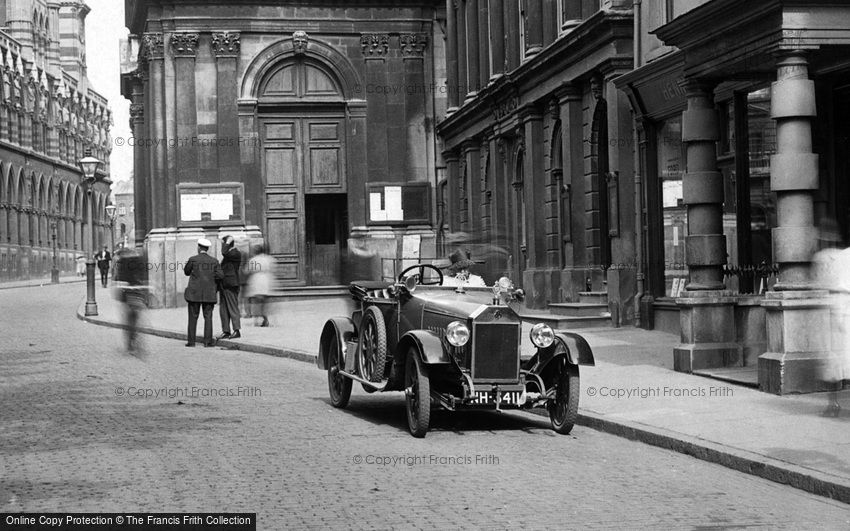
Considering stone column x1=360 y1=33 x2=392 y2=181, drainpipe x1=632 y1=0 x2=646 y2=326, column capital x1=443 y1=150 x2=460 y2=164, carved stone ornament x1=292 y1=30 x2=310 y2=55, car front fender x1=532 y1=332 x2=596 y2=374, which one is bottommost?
car front fender x1=532 y1=332 x2=596 y2=374

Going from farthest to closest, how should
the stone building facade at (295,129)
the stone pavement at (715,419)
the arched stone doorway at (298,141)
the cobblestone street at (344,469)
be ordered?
the arched stone doorway at (298,141) → the stone building facade at (295,129) → the stone pavement at (715,419) → the cobblestone street at (344,469)

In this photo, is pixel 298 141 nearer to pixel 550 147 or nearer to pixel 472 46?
pixel 472 46

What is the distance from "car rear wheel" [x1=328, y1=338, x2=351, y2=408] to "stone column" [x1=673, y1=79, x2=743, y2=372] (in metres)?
4.69

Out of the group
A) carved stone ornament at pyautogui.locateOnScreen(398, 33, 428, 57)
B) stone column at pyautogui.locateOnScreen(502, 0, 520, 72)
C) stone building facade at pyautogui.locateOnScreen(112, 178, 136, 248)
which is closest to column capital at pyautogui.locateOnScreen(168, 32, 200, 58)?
carved stone ornament at pyautogui.locateOnScreen(398, 33, 428, 57)

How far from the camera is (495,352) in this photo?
451 inches

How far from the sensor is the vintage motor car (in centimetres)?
1134

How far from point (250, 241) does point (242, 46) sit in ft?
21.0

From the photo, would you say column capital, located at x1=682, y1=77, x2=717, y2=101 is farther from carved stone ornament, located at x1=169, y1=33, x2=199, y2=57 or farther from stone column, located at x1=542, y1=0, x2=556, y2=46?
carved stone ornament, located at x1=169, y1=33, x2=199, y2=57

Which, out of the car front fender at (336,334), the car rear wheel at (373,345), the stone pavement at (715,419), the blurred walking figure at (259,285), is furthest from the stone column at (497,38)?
the car rear wheel at (373,345)

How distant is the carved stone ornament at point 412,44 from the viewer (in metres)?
40.4

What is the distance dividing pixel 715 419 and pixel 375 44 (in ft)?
98.3

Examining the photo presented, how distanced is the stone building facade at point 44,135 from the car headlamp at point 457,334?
245ft

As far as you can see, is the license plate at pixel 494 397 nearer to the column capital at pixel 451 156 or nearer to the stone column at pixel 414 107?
the column capital at pixel 451 156

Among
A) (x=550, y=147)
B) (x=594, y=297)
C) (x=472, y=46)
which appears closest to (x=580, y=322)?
(x=594, y=297)
